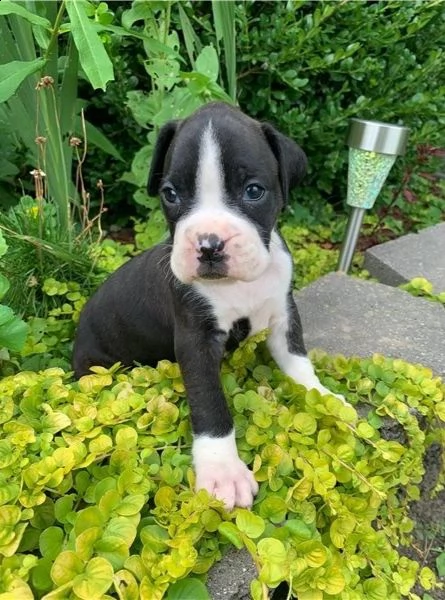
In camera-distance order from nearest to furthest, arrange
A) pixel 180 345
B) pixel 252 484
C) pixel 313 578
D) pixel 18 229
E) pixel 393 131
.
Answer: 1. pixel 313 578
2. pixel 252 484
3. pixel 180 345
4. pixel 18 229
5. pixel 393 131

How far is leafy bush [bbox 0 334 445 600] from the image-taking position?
138 cm

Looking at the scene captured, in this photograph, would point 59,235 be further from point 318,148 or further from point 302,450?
point 318,148

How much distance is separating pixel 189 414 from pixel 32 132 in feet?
5.72

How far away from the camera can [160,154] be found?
6.66 ft

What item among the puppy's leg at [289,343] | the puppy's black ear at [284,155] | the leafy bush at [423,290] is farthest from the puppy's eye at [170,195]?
the leafy bush at [423,290]

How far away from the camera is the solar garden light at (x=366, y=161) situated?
3.37 meters

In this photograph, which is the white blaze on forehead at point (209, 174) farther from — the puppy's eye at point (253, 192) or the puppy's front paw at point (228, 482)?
the puppy's front paw at point (228, 482)

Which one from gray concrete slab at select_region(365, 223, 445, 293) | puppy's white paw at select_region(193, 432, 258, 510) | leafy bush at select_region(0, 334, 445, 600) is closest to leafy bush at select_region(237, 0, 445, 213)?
gray concrete slab at select_region(365, 223, 445, 293)

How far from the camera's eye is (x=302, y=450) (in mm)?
1759

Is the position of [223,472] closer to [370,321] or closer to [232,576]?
[232,576]

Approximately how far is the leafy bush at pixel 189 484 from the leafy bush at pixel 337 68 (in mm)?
2342

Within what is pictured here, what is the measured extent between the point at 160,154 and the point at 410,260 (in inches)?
89.7

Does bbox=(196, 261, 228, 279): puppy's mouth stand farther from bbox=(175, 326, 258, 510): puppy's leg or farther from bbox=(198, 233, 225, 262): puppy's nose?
bbox=(175, 326, 258, 510): puppy's leg

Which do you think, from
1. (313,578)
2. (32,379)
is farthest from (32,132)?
(313,578)
